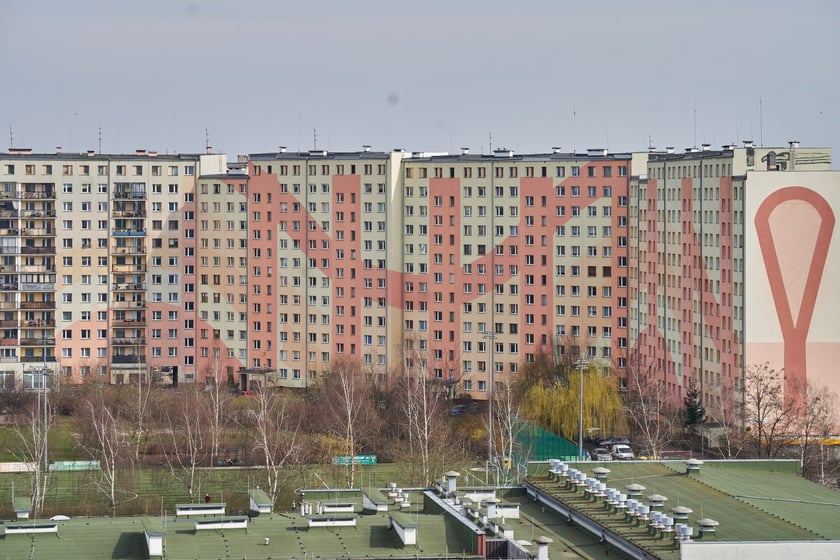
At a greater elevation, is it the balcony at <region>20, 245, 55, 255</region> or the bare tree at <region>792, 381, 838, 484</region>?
the balcony at <region>20, 245, 55, 255</region>

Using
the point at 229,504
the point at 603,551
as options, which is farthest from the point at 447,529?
the point at 229,504

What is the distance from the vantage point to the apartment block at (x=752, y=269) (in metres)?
76.2

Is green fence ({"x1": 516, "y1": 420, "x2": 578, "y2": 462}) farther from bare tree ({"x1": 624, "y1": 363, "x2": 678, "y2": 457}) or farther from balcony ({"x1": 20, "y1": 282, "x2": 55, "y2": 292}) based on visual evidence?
balcony ({"x1": 20, "y1": 282, "x2": 55, "y2": 292})

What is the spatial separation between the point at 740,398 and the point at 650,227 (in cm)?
1459

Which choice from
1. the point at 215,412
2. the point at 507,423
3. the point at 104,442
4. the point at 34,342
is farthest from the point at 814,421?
the point at 34,342

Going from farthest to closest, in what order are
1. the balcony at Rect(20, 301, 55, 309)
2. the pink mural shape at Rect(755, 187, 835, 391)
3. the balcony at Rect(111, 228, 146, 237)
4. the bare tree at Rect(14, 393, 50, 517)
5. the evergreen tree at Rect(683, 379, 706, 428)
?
the balcony at Rect(111, 228, 146, 237) < the balcony at Rect(20, 301, 55, 309) < the evergreen tree at Rect(683, 379, 706, 428) < the pink mural shape at Rect(755, 187, 835, 391) < the bare tree at Rect(14, 393, 50, 517)

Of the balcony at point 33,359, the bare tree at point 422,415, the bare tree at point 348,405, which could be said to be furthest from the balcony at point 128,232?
the bare tree at point 422,415

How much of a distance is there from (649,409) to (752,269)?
6.70 meters

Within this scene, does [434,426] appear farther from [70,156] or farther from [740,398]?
[70,156]

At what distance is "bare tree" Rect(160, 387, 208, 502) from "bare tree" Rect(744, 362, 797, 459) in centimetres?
1893

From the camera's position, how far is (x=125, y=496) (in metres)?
68.1

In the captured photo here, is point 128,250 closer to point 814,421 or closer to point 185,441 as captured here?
point 185,441

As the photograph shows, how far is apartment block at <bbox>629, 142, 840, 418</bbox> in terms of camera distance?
76.2 m

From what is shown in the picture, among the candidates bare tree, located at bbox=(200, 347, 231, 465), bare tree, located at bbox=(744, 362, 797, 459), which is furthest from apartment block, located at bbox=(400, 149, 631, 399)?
bare tree, located at bbox=(744, 362, 797, 459)
